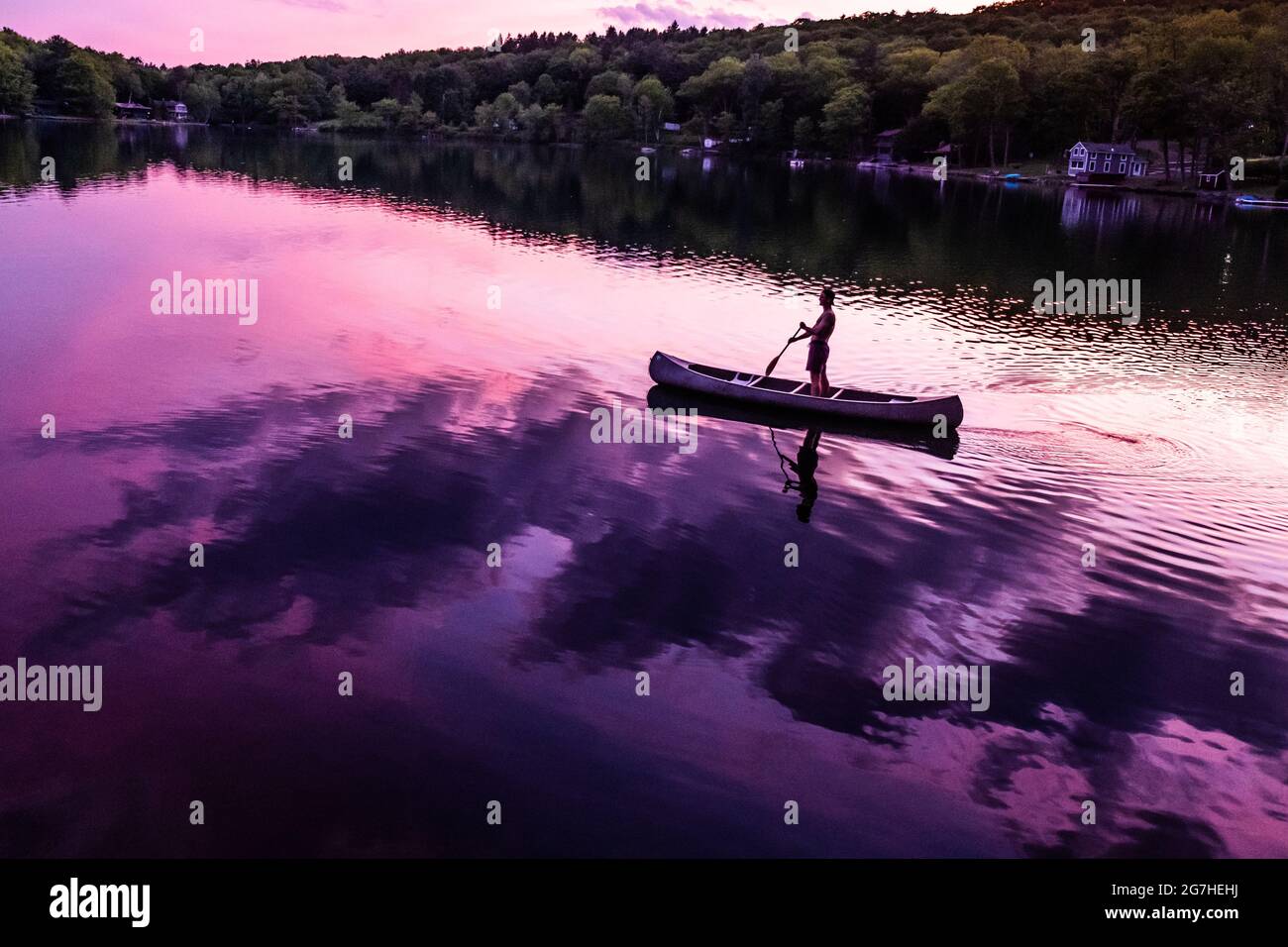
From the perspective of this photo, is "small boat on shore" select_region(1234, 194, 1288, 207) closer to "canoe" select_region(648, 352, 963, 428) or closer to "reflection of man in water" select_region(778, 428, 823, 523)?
"canoe" select_region(648, 352, 963, 428)

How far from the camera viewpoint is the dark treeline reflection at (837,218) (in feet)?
218

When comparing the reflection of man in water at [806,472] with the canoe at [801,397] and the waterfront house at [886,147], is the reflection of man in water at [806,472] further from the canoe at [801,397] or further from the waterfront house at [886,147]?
the waterfront house at [886,147]

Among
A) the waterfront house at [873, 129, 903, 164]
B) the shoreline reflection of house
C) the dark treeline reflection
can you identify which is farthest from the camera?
the waterfront house at [873, 129, 903, 164]

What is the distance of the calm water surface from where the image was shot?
14.1 meters

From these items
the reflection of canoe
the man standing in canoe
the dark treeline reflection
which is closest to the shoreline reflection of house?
the dark treeline reflection

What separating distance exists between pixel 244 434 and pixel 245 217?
193 feet

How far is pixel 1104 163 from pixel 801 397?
5651 inches

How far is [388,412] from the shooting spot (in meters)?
31.0

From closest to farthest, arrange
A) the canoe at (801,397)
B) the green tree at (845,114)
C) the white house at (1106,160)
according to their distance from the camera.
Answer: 1. the canoe at (801,397)
2. the white house at (1106,160)
3. the green tree at (845,114)

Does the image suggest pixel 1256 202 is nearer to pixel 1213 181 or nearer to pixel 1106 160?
pixel 1213 181

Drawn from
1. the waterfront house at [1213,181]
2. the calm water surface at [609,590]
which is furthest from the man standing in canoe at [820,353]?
the waterfront house at [1213,181]

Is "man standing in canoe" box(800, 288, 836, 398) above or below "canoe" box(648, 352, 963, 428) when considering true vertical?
above

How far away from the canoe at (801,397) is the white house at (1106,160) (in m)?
138

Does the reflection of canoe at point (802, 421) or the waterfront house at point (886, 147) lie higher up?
the waterfront house at point (886, 147)
